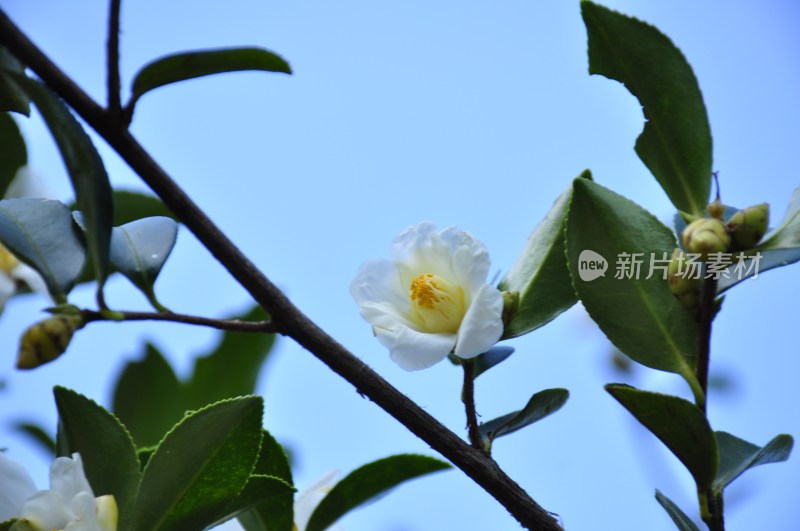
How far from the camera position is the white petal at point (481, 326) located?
71 centimetres

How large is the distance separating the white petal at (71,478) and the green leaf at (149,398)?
1.71 ft

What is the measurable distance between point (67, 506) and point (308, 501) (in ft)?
0.85

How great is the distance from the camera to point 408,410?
0.64m

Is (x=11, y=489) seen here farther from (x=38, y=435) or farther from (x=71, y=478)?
(x=38, y=435)

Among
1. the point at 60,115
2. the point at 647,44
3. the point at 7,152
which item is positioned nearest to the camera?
the point at 60,115

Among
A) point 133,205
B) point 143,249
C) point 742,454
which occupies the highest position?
point 133,205


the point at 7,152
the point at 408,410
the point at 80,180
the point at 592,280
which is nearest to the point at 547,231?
the point at 592,280

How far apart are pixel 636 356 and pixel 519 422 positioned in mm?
114

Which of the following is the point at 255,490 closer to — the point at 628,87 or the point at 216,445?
the point at 216,445

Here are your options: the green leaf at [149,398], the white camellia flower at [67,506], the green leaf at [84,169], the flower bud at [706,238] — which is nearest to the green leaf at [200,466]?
the white camellia flower at [67,506]

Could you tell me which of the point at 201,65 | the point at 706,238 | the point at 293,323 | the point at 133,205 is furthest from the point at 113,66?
the point at 133,205

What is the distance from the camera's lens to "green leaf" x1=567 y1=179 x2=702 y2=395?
68cm

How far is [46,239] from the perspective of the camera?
2.39ft

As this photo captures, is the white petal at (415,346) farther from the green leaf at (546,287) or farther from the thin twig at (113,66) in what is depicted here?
the thin twig at (113,66)
